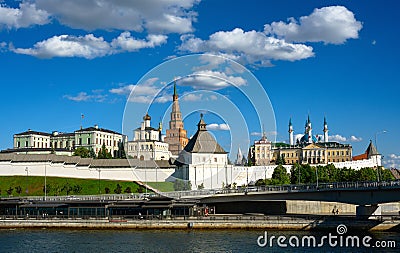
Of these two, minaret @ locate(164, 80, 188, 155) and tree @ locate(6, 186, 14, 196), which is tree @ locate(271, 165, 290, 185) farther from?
tree @ locate(6, 186, 14, 196)

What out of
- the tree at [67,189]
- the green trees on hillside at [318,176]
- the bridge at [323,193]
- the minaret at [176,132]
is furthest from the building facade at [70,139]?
the bridge at [323,193]

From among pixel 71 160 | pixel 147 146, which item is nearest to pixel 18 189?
pixel 71 160

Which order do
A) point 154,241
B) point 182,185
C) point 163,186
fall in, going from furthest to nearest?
point 182,185, point 163,186, point 154,241

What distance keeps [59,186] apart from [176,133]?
124 feet

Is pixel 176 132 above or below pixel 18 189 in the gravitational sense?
above

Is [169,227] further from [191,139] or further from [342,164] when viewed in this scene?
[342,164]

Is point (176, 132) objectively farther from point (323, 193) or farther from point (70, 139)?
point (323, 193)

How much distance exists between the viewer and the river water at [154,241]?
1679 inches

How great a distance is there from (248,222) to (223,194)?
10.4 metres

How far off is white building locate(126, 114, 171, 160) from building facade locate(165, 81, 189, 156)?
296 centimetres

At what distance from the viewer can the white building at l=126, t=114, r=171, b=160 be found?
134625mm

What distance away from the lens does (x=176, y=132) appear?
133250mm

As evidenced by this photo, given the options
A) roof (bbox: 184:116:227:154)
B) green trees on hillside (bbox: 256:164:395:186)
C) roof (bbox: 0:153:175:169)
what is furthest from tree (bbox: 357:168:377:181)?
roof (bbox: 0:153:175:169)

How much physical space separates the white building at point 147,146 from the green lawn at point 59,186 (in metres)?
21.4
